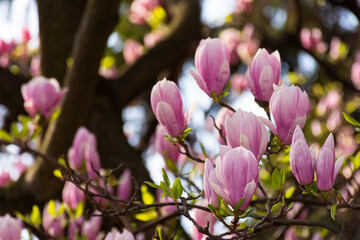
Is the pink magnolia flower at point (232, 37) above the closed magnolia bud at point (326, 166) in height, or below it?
above

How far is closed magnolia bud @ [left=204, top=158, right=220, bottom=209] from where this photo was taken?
81cm

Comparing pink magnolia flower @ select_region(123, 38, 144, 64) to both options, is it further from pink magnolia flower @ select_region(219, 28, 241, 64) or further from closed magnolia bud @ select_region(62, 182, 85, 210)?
closed magnolia bud @ select_region(62, 182, 85, 210)

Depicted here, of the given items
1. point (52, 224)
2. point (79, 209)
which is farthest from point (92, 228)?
point (52, 224)

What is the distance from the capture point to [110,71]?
3514mm

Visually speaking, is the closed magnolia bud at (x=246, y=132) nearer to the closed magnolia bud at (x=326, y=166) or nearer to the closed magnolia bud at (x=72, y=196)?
the closed magnolia bud at (x=326, y=166)

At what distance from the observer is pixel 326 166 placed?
805 millimetres

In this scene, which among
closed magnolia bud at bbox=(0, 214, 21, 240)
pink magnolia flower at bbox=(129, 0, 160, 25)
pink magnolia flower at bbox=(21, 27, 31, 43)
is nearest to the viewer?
closed magnolia bud at bbox=(0, 214, 21, 240)

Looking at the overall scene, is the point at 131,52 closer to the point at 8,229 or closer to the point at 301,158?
the point at 8,229

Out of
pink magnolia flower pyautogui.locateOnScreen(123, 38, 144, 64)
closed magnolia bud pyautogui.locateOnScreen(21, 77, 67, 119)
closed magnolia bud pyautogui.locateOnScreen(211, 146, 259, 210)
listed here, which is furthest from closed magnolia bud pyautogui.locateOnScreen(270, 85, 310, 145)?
pink magnolia flower pyautogui.locateOnScreen(123, 38, 144, 64)

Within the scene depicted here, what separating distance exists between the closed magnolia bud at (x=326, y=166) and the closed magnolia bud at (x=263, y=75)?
0.18m

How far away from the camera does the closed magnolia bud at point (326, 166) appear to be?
2.63 feet

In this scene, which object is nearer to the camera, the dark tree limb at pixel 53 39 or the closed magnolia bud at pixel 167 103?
the closed magnolia bud at pixel 167 103

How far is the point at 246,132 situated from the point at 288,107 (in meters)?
0.09

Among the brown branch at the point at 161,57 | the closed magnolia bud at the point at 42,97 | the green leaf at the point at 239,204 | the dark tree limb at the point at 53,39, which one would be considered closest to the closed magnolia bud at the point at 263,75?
the green leaf at the point at 239,204
